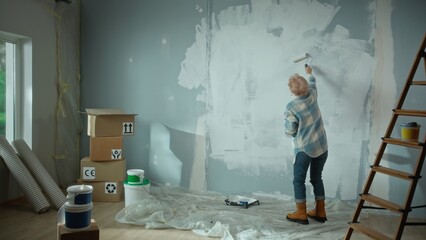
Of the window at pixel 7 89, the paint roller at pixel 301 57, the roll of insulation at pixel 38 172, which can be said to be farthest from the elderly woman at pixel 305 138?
the window at pixel 7 89

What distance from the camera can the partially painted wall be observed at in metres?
3.74

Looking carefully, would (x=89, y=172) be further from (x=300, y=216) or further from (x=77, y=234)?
(x=300, y=216)

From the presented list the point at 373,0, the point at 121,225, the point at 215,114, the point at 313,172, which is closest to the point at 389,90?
the point at 373,0

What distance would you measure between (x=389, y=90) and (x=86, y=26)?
3.54 m

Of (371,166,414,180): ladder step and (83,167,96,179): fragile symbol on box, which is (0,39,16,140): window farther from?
(371,166,414,180): ladder step

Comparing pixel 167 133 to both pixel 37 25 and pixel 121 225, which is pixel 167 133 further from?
pixel 37 25

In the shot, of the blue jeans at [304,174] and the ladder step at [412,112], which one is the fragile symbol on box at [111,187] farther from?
the ladder step at [412,112]

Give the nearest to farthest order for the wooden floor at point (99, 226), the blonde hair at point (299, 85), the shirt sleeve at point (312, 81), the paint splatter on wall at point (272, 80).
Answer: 1. the wooden floor at point (99, 226)
2. the blonde hair at point (299, 85)
3. the shirt sleeve at point (312, 81)
4. the paint splatter on wall at point (272, 80)

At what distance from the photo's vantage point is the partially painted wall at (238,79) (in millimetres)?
3736

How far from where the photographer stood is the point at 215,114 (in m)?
4.22

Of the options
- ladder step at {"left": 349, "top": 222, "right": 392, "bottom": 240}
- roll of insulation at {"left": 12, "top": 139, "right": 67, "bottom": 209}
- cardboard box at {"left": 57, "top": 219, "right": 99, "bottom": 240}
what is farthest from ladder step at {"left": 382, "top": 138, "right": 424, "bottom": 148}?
roll of insulation at {"left": 12, "top": 139, "right": 67, "bottom": 209}

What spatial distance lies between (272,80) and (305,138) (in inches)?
35.8

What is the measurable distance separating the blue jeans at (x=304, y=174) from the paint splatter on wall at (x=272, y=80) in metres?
0.51

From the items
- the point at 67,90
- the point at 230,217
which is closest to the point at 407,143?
the point at 230,217
